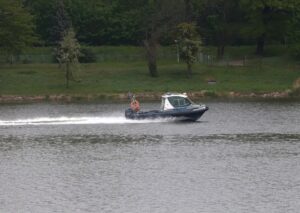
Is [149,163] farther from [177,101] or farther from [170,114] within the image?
[177,101]

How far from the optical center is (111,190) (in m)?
45.0

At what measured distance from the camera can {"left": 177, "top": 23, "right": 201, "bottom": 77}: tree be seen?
110188 millimetres

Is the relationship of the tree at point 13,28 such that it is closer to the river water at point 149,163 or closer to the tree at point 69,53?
the tree at point 69,53

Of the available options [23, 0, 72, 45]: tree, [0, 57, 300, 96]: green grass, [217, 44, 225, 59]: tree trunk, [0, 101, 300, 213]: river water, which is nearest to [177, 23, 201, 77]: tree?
[0, 57, 300, 96]: green grass

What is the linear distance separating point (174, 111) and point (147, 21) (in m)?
58.5

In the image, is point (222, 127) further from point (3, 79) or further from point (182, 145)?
point (3, 79)

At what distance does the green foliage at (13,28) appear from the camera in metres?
116

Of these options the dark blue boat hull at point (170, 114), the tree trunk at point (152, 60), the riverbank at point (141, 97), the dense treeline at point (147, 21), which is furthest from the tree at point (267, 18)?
the dark blue boat hull at point (170, 114)

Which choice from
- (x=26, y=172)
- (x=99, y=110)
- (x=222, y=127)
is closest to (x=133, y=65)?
(x=99, y=110)

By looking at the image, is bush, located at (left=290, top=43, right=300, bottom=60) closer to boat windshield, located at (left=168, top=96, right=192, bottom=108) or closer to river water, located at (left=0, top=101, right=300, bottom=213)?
river water, located at (left=0, top=101, right=300, bottom=213)

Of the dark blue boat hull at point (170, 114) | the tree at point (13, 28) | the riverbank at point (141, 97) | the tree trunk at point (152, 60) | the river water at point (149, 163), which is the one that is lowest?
the river water at point (149, 163)

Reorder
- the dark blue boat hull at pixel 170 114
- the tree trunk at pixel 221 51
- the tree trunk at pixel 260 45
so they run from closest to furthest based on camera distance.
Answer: the dark blue boat hull at pixel 170 114 → the tree trunk at pixel 221 51 → the tree trunk at pixel 260 45

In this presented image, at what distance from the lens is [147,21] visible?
430 ft

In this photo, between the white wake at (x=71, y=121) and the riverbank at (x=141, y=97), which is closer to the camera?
the white wake at (x=71, y=121)
